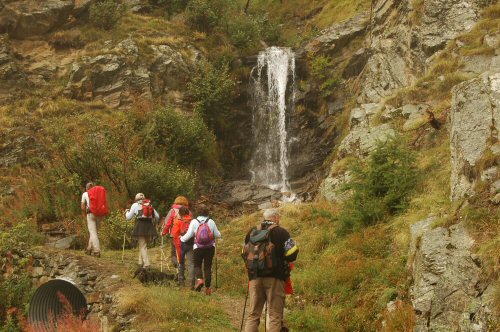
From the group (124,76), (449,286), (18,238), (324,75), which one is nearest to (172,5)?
(124,76)

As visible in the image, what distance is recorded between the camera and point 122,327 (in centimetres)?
941

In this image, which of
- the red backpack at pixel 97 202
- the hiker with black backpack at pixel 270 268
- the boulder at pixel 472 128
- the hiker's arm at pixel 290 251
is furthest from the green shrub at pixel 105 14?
the hiker's arm at pixel 290 251

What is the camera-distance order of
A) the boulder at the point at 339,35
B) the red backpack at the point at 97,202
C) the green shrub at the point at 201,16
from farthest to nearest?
the green shrub at the point at 201,16 < the boulder at the point at 339,35 < the red backpack at the point at 97,202

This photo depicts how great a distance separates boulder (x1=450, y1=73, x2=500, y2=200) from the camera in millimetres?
8805

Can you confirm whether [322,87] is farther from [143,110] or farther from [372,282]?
[372,282]

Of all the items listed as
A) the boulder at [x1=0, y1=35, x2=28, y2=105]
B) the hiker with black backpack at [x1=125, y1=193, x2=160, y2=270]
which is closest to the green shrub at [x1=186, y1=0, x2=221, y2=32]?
the boulder at [x1=0, y1=35, x2=28, y2=105]

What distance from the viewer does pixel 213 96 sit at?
25578 mm

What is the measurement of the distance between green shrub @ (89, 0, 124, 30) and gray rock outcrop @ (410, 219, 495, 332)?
925 inches

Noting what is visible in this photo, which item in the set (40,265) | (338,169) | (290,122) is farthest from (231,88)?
(40,265)

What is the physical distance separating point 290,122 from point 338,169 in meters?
8.47

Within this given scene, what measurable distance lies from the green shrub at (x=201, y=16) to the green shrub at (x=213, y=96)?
4425mm

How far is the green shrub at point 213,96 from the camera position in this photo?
84.1ft

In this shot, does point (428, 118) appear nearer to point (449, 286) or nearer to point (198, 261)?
point (198, 261)

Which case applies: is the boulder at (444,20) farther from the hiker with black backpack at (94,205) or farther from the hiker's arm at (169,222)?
the hiker with black backpack at (94,205)
